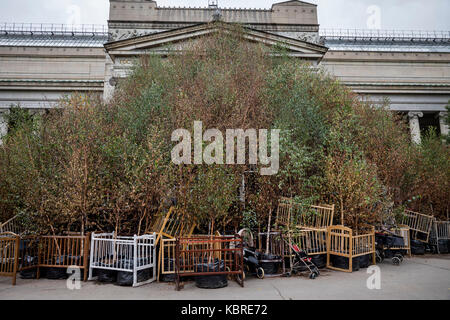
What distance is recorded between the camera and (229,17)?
2995 cm

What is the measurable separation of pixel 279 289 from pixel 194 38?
2203 cm

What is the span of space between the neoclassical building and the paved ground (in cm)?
1922

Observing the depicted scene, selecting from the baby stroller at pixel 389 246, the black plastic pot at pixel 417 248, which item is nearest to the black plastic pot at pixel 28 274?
the baby stroller at pixel 389 246

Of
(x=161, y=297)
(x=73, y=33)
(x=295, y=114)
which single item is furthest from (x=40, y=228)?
(x=73, y=33)

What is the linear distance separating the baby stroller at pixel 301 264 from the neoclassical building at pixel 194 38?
18090 millimetres

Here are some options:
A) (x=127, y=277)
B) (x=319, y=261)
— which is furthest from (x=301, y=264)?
(x=127, y=277)

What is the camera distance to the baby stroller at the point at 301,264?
9.53m

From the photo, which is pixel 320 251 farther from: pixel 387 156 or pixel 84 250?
pixel 84 250

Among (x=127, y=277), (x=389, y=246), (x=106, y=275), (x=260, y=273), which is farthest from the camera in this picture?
(x=389, y=246)

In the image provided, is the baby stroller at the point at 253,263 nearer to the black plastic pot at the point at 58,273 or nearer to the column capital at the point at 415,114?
the black plastic pot at the point at 58,273

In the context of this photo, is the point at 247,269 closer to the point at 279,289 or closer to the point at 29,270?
the point at 279,289

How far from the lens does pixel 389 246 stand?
11.5 meters

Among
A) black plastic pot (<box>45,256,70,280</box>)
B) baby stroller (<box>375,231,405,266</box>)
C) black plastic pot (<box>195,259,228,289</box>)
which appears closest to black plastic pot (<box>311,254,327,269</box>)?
baby stroller (<box>375,231,405,266</box>)

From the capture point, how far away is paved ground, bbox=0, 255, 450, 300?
7.36 m
